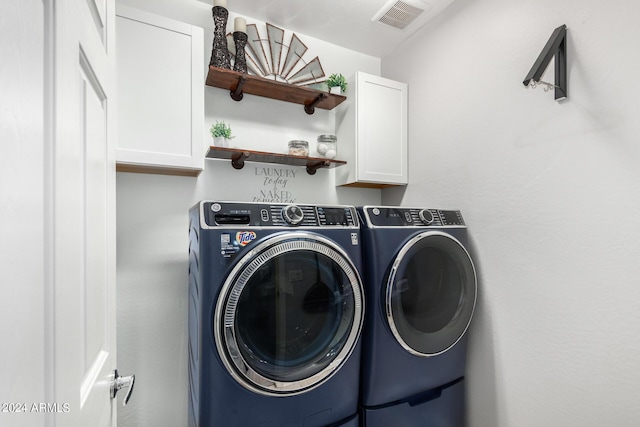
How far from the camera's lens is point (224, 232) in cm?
110

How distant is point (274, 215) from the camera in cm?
122

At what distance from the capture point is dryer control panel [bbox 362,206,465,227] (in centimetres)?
143

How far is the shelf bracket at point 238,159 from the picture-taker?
1.73m

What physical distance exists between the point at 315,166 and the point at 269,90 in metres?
0.56

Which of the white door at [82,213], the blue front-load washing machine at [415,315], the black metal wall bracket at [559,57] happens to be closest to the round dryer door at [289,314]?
the blue front-load washing machine at [415,315]

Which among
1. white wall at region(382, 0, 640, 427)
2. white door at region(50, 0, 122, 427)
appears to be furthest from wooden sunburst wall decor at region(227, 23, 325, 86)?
white door at region(50, 0, 122, 427)

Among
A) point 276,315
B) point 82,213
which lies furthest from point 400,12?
point 82,213

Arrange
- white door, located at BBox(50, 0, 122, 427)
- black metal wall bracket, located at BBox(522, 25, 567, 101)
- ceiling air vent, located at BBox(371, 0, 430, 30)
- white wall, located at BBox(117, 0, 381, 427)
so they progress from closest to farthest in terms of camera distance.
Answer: white door, located at BBox(50, 0, 122, 427) < black metal wall bracket, located at BBox(522, 25, 567, 101) < white wall, located at BBox(117, 0, 381, 427) < ceiling air vent, located at BBox(371, 0, 430, 30)

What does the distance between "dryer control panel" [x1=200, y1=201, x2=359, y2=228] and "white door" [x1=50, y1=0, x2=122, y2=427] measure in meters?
0.32

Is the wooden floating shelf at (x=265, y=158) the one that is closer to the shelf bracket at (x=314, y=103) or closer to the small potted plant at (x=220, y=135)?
the small potted plant at (x=220, y=135)

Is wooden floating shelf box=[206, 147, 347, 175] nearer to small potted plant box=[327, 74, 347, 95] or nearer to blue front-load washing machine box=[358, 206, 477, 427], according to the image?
small potted plant box=[327, 74, 347, 95]

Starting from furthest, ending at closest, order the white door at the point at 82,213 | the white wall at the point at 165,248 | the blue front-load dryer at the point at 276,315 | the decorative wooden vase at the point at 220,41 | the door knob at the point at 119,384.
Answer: the decorative wooden vase at the point at 220,41 < the white wall at the point at 165,248 < the blue front-load dryer at the point at 276,315 < the door knob at the point at 119,384 < the white door at the point at 82,213

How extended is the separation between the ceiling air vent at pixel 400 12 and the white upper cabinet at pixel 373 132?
1.13 feet

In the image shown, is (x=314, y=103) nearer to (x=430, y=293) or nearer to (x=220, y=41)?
(x=220, y=41)
